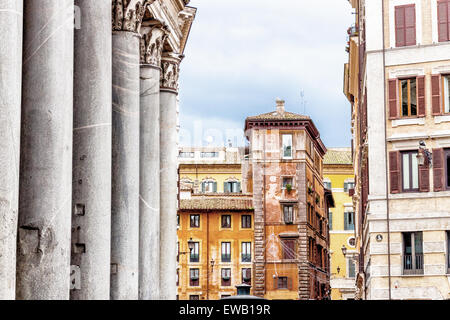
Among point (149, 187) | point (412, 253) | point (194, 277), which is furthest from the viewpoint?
point (194, 277)

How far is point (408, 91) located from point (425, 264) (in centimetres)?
766

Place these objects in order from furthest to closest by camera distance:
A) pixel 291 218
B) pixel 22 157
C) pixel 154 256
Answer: pixel 291 218 < pixel 154 256 < pixel 22 157

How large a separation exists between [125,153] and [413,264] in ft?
72.6

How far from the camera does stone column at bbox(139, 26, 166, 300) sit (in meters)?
25.7

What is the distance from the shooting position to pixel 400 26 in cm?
4544

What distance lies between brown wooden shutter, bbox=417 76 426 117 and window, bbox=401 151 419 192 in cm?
175

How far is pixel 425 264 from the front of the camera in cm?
4209

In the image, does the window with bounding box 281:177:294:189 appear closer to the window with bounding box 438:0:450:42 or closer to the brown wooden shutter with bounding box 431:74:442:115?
the window with bounding box 438:0:450:42

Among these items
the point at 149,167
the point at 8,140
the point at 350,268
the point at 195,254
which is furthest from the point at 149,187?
the point at 350,268

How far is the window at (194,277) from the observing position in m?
101

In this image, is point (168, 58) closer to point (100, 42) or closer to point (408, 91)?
point (100, 42)

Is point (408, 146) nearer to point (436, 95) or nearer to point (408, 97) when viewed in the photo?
point (408, 97)

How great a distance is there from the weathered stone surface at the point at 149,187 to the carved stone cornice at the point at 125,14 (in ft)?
9.17
